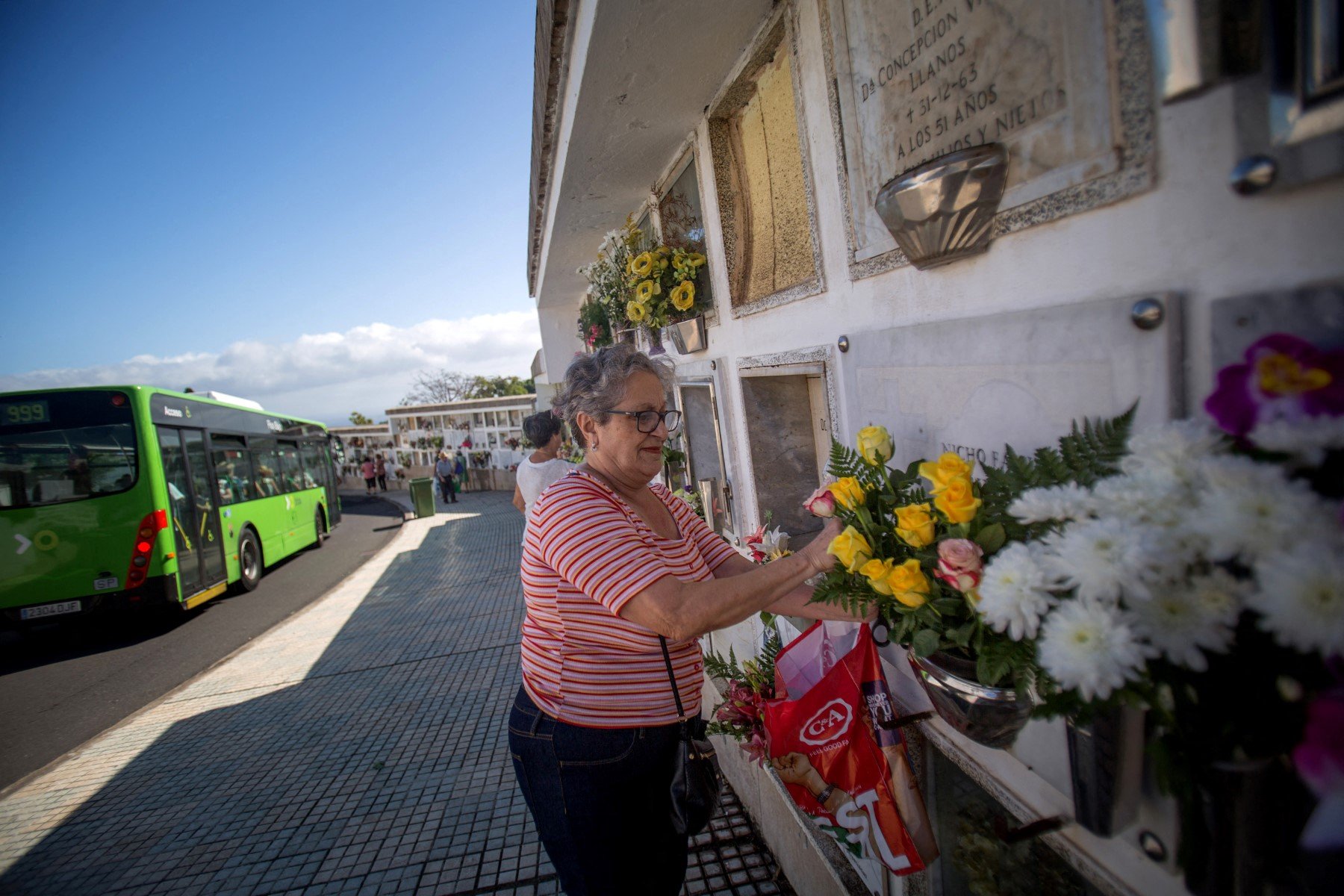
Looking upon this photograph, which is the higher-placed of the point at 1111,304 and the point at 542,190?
the point at 542,190

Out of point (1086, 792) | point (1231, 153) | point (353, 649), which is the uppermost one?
point (1231, 153)

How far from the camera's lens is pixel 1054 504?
2.85 ft

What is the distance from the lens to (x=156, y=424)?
757 centimetres

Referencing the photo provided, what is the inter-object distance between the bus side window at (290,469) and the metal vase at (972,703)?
13176mm

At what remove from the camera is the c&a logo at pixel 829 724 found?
1.66 metres

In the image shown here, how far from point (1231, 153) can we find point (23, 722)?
8.13 m

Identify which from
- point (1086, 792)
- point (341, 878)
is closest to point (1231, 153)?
point (1086, 792)

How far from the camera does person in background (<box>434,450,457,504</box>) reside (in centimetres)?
1775

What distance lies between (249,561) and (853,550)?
11.3m

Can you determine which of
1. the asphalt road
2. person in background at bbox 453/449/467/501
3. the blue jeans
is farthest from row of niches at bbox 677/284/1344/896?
person in background at bbox 453/449/467/501

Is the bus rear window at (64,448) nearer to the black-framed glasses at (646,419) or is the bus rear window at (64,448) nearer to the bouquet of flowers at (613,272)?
the bouquet of flowers at (613,272)

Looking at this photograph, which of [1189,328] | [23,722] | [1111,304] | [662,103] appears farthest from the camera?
[23,722]

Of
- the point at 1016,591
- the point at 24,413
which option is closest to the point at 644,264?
the point at 1016,591

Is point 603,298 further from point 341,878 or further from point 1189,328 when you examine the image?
point 1189,328
